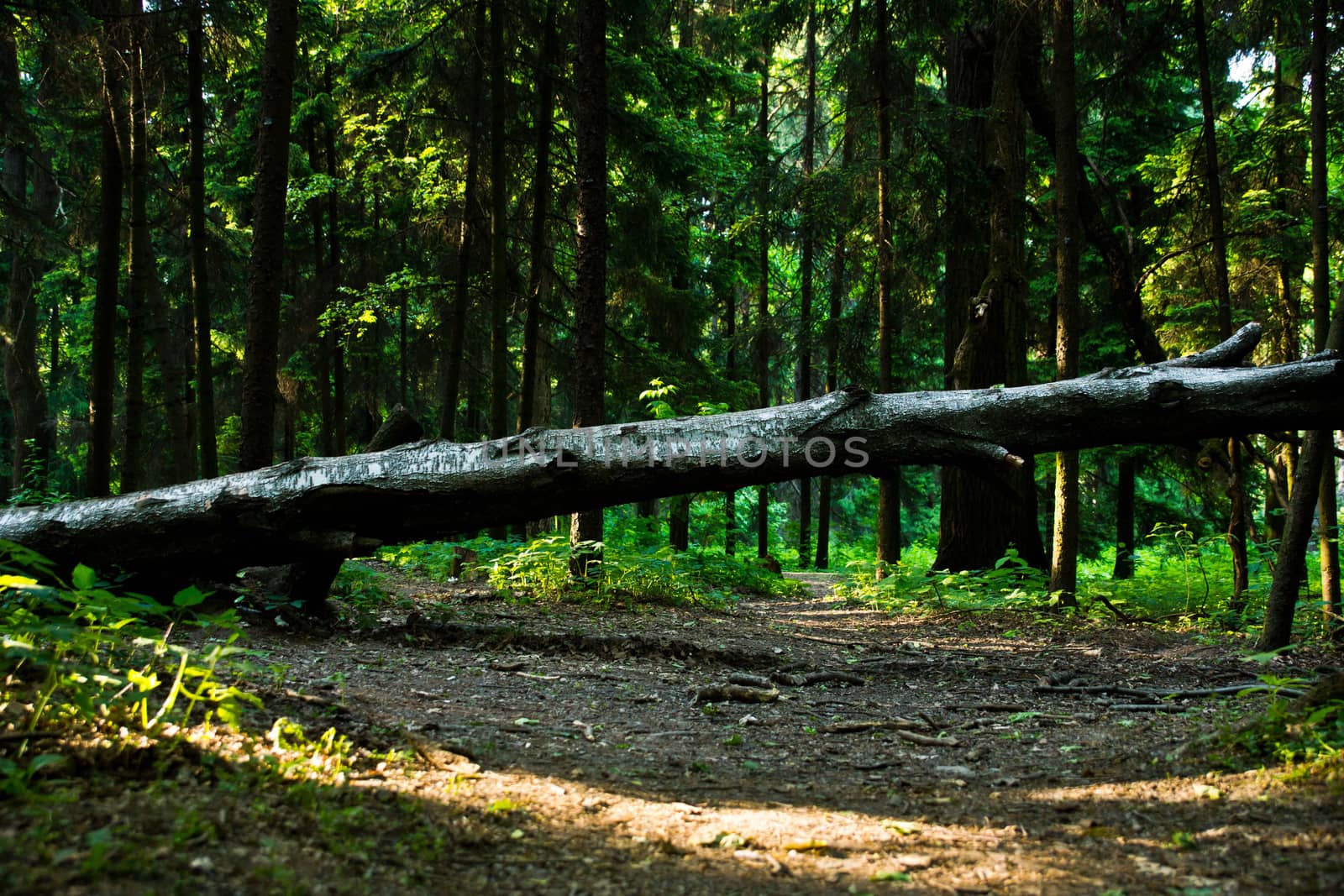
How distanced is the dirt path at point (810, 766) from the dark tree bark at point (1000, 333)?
428 centimetres

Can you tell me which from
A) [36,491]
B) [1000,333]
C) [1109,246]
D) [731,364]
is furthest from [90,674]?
[731,364]

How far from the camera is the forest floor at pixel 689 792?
2.23 metres

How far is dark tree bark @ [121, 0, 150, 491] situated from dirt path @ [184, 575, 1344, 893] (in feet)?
18.0

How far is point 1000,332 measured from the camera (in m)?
10.7

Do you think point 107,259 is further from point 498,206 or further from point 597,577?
point 597,577

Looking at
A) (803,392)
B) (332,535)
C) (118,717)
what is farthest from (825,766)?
(803,392)

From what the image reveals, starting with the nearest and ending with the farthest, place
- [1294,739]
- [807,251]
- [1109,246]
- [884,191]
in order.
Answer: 1. [1294,739]
2. [1109,246]
3. [884,191]
4. [807,251]

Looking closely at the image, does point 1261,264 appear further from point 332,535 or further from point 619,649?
point 332,535

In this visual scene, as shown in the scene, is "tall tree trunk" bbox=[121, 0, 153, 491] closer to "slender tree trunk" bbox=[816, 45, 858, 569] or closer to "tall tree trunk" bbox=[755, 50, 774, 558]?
"slender tree trunk" bbox=[816, 45, 858, 569]

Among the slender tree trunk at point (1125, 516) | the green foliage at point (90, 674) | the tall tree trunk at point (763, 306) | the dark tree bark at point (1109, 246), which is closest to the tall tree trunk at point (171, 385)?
the green foliage at point (90, 674)

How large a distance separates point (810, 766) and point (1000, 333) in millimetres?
8377

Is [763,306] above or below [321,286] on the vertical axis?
above

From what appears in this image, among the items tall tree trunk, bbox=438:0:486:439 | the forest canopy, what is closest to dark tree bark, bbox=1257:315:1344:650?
the forest canopy

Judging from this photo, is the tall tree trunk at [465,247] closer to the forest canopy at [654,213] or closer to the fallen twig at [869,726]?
the forest canopy at [654,213]
